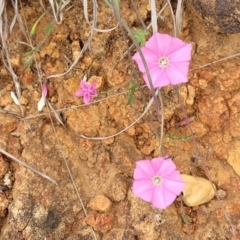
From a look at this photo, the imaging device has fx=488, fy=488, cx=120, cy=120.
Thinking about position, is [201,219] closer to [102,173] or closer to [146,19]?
[102,173]

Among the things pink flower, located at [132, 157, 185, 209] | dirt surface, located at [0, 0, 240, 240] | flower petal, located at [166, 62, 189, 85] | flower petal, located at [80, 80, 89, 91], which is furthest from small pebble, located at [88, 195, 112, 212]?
flower petal, located at [166, 62, 189, 85]

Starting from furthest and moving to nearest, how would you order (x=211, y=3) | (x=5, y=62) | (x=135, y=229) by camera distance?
(x=5, y=62), (x=135, y=229), (x=211, y=3)

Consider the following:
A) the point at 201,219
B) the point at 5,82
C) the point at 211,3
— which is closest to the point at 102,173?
the point at 201,219

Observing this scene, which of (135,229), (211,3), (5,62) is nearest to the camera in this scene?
(211,3)

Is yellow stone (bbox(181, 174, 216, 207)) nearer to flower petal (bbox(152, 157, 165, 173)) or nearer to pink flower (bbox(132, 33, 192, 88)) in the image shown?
flower petal (bbox(152, 157, 165, 173))

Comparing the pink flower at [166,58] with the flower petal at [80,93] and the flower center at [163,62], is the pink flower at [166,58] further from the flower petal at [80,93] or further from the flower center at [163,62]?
the flower petal at [80,93]

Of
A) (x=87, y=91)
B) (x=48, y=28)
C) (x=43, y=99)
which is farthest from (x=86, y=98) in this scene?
(x=48, y=28)

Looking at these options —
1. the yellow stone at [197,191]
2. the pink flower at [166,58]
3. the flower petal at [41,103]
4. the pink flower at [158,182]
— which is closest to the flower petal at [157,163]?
the pink flower at [158,182]
